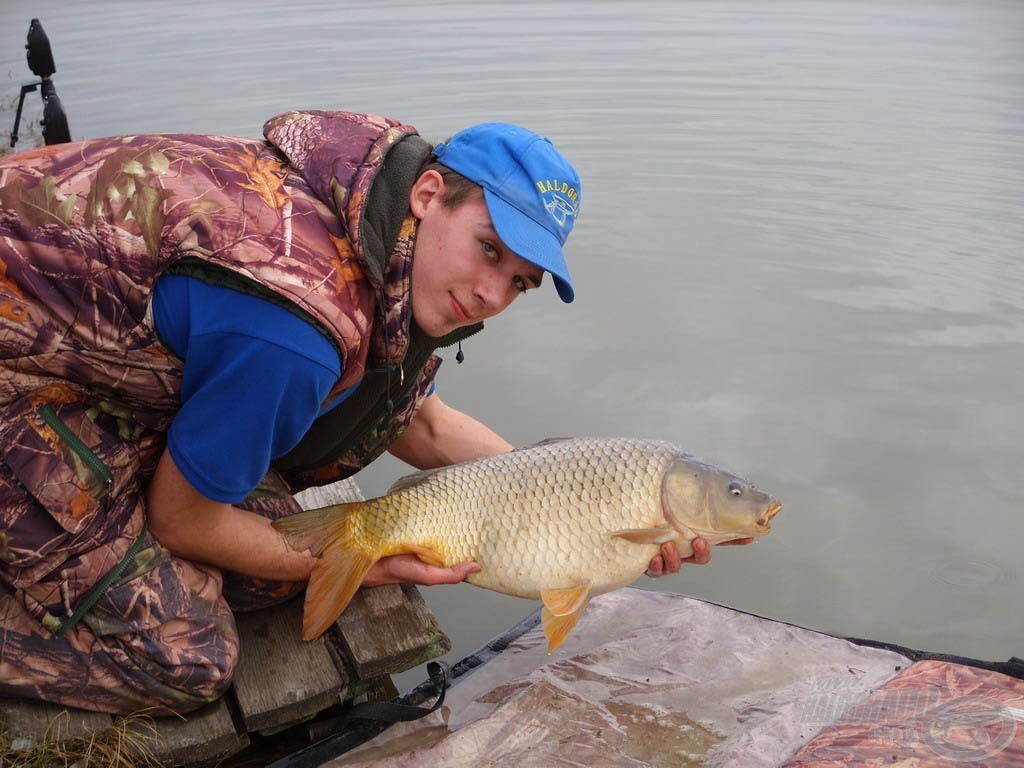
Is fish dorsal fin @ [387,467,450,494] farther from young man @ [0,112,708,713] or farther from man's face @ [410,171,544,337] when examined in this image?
man's face @ [410,171,544,337]

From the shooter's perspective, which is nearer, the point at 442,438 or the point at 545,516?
the point at 545,516

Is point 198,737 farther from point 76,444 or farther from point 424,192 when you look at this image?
point 424,192

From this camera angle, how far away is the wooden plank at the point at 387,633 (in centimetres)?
250

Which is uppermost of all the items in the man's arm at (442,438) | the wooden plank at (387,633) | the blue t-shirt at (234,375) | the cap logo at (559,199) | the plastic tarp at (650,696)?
the cap logo at (559,199)

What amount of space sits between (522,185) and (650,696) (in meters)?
1.24

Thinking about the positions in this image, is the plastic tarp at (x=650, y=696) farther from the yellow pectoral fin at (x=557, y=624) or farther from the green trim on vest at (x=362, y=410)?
the green trim on vest at (x=362, y=410)

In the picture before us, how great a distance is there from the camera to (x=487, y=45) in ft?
49.1

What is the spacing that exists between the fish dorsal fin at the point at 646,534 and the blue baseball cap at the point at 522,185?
558mm

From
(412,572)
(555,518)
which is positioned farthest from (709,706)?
(412,572)

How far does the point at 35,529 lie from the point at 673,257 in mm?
4697

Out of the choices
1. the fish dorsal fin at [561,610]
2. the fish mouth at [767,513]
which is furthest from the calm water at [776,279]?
the fish mouth at [767,513]

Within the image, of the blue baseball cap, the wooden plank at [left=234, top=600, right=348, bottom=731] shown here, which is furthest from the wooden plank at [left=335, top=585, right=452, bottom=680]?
the blue baseball cap

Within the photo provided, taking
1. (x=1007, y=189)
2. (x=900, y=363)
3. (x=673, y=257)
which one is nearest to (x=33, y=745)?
(x=900, y=363)

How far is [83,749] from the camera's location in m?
2.22
